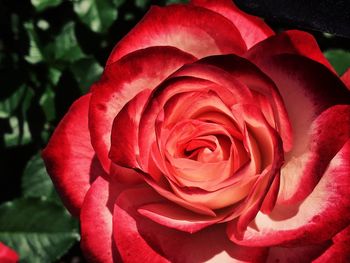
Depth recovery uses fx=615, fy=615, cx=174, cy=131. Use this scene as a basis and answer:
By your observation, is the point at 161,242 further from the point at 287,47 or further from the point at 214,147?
the point at 287,47

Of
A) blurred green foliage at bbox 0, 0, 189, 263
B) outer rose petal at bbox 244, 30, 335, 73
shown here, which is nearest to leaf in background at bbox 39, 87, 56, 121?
blurred green foliage at bbox 0, 0, 189, 263

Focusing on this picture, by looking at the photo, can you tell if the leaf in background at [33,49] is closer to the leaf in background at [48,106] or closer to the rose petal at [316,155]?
the leaf in background at [48,106]

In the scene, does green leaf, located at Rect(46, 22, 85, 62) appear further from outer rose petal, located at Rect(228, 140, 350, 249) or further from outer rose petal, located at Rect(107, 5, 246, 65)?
outer rose petal, located at Rect(228, 140, 350, 249)

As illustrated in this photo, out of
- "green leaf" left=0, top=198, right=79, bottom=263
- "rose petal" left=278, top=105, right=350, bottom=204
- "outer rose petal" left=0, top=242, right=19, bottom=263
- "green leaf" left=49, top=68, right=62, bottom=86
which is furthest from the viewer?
"green leaf" left=49, top=68, right=62, bottom=86

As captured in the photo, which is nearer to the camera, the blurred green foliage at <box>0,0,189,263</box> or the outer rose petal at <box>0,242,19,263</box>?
the outer rose petal at <box>0,242,19,263</box>

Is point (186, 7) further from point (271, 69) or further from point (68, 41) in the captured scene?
point (68, 41)

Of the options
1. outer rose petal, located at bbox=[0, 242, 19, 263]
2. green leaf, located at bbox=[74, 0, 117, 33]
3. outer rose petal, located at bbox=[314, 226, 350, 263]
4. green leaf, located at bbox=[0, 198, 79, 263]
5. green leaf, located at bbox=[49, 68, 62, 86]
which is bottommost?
green leaf, located at bbox=[0, 198, 79, 263]
